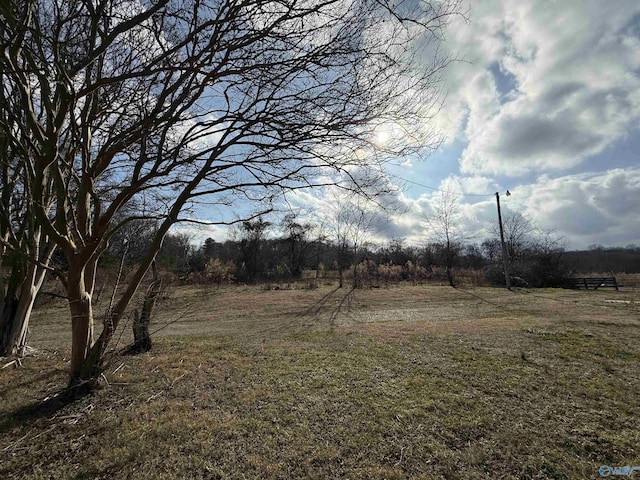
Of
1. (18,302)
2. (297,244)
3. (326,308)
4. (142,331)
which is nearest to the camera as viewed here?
(18,302)

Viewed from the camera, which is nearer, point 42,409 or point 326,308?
point 42,409

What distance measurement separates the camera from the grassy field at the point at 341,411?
241 cm

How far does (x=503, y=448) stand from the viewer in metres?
2.54

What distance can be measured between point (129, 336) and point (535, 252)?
103ft

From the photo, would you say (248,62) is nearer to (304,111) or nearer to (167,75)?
(304,111)

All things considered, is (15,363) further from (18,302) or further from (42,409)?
(42,409)

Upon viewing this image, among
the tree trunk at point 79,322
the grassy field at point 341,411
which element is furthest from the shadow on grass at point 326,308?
the tree trunk at point 79,322

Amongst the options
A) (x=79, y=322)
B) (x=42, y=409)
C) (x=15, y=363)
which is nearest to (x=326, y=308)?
(x=15, y=363)

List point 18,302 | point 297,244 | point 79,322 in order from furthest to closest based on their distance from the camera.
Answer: point 297,244
point 18,302
point 79,322

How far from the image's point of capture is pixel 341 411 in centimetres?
328

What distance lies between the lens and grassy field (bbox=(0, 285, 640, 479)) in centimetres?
241

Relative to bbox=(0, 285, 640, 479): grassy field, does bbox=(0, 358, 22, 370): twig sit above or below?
above

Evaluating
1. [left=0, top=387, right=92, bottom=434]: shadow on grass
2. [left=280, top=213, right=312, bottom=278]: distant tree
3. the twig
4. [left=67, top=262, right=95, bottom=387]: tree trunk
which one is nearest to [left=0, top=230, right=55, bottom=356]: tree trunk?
the twig

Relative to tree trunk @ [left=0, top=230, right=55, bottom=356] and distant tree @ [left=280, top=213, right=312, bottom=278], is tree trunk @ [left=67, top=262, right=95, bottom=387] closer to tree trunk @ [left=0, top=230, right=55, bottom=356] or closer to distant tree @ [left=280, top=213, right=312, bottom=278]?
tree trunk @ [left=0, top=230, right=55, bottom=356]
